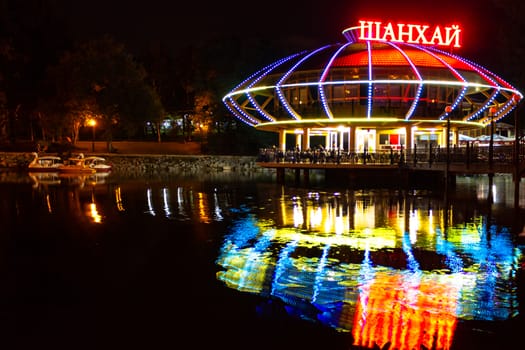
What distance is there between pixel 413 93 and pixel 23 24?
141ft

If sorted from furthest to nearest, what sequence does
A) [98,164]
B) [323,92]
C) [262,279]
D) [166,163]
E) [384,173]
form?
[166,163] < [98,164] < [323,92] < [384,173] < [262,279]

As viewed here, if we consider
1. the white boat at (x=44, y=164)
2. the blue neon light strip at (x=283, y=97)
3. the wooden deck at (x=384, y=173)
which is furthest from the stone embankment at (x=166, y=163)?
the wooden deck at (x=384, y=173)

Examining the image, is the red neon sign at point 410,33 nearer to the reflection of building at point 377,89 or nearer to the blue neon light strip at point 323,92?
the reflection of building at point 377,89

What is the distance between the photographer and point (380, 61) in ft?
135

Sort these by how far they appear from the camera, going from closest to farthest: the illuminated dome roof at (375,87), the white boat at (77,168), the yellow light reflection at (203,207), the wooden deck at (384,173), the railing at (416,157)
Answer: the yellow light reflection at (203,207) → the railing at (416,157) → the wooden deck at (384,173) → the illuminated dome roof at (375,87) → the white boat at (77,168)

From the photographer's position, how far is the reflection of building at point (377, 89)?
1599 inches

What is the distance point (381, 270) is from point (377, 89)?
103ft

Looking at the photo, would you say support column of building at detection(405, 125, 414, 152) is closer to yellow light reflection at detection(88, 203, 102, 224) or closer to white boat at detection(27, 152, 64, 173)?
yellow light reflection at detection(88, 203, 102, 224)

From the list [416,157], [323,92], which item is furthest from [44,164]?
[416,157]

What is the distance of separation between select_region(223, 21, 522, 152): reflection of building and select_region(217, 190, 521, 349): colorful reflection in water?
68.2 feet

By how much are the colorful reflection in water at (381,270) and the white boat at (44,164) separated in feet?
121

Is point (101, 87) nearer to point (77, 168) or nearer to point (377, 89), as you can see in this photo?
point (77, 168)

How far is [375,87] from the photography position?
42.0 m

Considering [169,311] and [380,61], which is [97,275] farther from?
[380,61]
